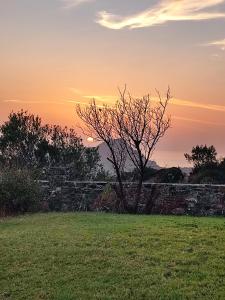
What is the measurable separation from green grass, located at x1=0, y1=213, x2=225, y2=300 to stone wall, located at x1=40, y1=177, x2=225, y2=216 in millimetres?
6344

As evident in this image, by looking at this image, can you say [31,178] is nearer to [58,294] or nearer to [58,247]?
[58,247]

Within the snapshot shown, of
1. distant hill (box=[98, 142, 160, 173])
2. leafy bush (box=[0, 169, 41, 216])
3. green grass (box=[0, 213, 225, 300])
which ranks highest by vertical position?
distant hill (box=[98, 142, 160, 173])

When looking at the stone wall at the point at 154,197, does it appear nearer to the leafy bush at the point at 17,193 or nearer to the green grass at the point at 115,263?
the leafy bush at the point at 17,193

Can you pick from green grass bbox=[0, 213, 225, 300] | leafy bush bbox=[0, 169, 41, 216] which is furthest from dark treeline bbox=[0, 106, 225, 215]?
green grass bbox=[0, 213, 225, 300]

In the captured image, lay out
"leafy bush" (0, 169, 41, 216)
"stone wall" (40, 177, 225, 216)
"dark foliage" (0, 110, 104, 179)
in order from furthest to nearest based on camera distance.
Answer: "dark foliage" (0, 110, 104, 179) < "leafy bush" (0, 169, 41, 216) < "stone wall" (40, 177, 225, 216)

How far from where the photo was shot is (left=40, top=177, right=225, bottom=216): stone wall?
19547 millimetres

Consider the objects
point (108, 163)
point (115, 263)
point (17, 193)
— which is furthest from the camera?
point (108, 163)

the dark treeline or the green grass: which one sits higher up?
A: the dark treeline

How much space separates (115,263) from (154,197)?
11099 millimetres

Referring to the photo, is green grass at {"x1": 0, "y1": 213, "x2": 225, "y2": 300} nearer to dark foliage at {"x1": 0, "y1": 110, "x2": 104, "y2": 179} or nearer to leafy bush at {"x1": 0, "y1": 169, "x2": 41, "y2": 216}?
leafy bush at {"x1": 0, "y1": 169, "x2": 41, "y2": 216}

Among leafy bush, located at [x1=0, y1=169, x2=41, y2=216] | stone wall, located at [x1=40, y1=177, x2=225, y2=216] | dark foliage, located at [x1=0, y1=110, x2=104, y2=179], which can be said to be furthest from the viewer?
dark foliage, located at [x1=0, y1=110, x2=104, y2=179]

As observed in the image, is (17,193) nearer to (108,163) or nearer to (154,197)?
(154,197)

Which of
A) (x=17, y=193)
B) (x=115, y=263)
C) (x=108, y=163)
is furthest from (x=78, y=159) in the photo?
(x=115, y=263)

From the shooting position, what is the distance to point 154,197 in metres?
20.2
